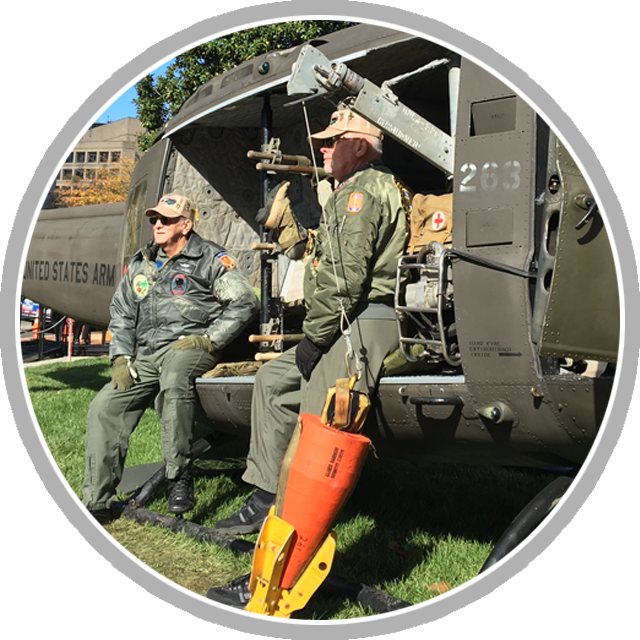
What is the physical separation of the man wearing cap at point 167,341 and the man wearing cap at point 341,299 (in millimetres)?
741

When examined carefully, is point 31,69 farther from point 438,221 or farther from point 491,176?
point 491,176

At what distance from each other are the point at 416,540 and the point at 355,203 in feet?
7.11

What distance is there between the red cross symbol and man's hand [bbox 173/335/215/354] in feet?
5.74

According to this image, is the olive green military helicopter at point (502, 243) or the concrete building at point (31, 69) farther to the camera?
the concrete building at point (31, 69)

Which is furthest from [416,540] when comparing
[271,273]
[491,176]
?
[491,176]

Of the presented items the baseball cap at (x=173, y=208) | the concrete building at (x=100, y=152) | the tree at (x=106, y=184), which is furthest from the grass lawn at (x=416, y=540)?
the tree at (x=106, y=184)

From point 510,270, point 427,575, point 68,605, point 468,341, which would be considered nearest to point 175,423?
point 68,605

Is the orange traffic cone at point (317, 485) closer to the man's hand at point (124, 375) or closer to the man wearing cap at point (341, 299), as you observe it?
the man wearing cap at point (341, 299)

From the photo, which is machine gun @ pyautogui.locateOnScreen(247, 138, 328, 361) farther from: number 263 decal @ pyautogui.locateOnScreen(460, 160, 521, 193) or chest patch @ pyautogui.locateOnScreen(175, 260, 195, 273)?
number 263 decal @ pyautogui.locateOnScreen(460, 160, 521, 193)

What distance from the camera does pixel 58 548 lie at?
4.26 metres

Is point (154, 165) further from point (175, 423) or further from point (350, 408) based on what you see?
point (350, 408)

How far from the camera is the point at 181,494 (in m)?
4.54

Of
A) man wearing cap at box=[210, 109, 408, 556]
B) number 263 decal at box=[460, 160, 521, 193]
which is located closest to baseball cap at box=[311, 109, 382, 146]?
man wearing cap at box=[210, 109, 408, 556]

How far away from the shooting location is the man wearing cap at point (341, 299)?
333 centimetres
